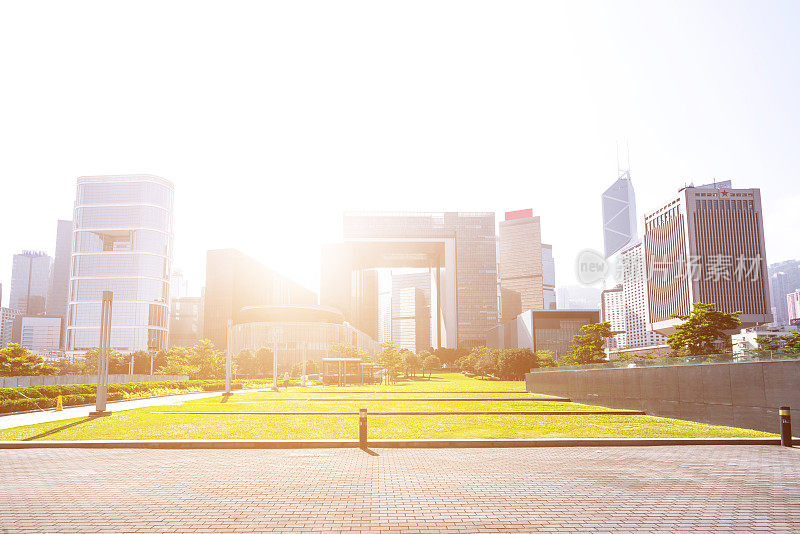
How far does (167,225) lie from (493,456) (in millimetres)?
192336

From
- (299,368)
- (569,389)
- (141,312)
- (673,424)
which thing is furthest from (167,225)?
(673,424)

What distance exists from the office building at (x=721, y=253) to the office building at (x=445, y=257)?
193 feet

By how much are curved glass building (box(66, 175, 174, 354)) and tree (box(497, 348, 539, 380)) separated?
129369 millimetres

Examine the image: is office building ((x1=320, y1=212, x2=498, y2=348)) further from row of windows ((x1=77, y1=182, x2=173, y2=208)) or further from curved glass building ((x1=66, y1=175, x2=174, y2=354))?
row of windows ((x1=77, y1=182, x2=173, y2=208))

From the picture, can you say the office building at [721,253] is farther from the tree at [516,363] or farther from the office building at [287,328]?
the office building at [287,328]

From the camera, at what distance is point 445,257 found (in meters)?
183

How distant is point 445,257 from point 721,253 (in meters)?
78.1

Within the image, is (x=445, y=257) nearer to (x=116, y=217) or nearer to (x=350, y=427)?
(x=116, y=217)

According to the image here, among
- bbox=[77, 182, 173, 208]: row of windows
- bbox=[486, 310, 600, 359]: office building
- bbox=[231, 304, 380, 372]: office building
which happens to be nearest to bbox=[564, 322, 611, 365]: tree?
bbox=[486, 310, 600, 359]: office building

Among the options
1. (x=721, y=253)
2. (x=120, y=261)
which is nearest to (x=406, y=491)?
(x=721, y=253)

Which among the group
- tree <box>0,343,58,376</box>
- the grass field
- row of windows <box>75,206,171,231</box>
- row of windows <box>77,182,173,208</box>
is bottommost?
the grass field

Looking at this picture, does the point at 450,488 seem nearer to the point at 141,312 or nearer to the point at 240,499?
the point at 240,499

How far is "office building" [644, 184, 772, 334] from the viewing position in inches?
5861

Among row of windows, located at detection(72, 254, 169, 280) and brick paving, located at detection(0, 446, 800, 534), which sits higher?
row of windows, located at detection(72, 254, 169, 280)
